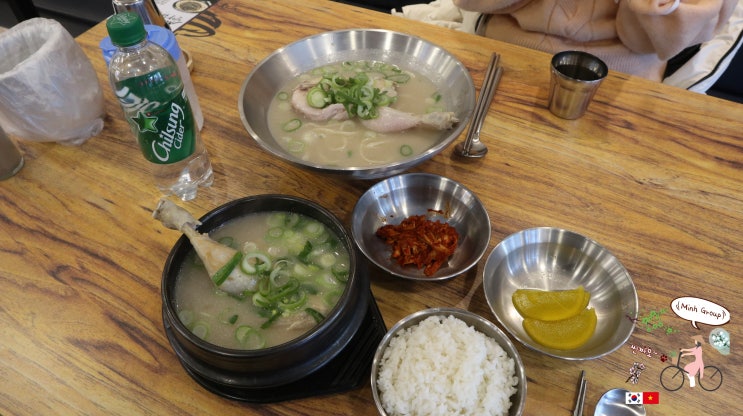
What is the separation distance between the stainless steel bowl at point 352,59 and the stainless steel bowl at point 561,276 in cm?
47

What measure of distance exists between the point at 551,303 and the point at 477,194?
497 millimetres

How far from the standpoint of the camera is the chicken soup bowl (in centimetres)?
103

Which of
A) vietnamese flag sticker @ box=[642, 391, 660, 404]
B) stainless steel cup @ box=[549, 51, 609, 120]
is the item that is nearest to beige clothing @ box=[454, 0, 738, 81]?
stainless steel cup @ box=[549, 51, 609, 120]

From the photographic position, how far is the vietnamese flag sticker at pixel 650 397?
1.15 meters

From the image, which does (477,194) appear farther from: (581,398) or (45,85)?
(45,85)

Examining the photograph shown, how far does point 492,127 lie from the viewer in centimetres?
187

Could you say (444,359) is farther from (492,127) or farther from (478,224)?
(492,127)

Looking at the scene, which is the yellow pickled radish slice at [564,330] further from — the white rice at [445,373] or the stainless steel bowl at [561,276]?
the white rice at [445,373]

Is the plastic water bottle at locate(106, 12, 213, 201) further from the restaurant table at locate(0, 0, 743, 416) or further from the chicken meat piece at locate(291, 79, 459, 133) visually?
the chicken meat piece at locate(291, 79, 459, 133)

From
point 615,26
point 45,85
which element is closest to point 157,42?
point 45,85

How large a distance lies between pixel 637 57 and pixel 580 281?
1.44 meters

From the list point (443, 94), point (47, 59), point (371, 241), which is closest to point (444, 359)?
point (371, 241)

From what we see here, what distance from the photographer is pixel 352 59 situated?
2.07m

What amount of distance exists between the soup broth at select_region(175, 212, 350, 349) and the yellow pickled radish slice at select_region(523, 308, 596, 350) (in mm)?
520
